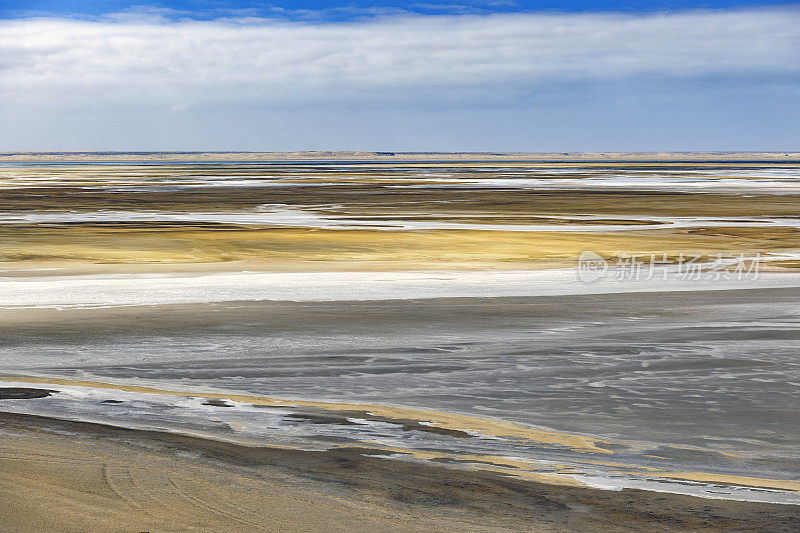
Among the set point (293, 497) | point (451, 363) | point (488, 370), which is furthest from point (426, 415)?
point (293, 497)

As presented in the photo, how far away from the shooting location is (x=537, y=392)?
9.43m

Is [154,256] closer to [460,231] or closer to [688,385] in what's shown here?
[460,231]

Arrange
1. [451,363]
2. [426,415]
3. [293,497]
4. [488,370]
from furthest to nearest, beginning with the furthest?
[451,363] < [488,370] < [426,415] < [293,497]

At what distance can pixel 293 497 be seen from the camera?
6320 millimetres

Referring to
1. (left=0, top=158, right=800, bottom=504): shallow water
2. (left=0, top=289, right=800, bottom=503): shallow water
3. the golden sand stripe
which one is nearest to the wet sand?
(left=0, top=158, right=800, bottom=504): shallow water

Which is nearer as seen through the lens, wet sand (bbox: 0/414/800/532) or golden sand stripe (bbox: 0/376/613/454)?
wet sand (bbox: 0/414/800/532)

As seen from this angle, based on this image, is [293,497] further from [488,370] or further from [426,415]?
[488,370]

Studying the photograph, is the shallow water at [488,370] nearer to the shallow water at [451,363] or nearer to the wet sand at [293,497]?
the shallow water at [451,363]

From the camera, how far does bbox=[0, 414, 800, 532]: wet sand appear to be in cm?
584

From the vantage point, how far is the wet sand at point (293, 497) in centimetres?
584

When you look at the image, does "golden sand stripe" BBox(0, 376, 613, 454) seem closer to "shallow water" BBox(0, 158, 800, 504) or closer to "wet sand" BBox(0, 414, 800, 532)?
"shallow water" BBox(0, 158, 800, 504)

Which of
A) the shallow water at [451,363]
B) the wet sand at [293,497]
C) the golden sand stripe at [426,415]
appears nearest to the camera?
the wet sand at [293,497]

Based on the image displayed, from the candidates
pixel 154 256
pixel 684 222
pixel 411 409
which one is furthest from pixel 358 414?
pixel 684 222

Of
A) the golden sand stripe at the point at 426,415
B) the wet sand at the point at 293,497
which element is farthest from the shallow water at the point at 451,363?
the wet sand at the point at 293,497
